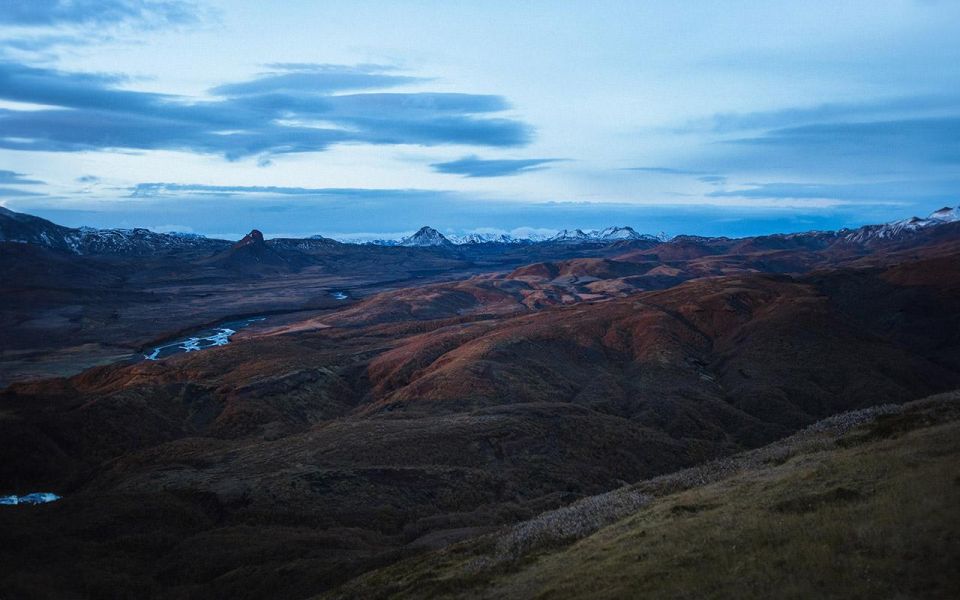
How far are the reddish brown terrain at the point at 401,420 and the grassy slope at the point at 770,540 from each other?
9.03m

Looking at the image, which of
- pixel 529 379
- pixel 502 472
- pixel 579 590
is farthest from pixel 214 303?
pixel 579 590

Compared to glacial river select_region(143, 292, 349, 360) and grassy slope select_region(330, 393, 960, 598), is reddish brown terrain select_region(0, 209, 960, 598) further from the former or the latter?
glacial river select_region(143, 292, 349, 360)

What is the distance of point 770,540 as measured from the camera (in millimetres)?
17000

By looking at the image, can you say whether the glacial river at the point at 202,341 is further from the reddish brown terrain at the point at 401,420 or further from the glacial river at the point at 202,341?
the reddish brown terrain at the point at 401,420

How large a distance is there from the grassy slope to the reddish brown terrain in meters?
9.03

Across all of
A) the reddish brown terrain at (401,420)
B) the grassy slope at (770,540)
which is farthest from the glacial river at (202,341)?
the grassy slope at (770,540)

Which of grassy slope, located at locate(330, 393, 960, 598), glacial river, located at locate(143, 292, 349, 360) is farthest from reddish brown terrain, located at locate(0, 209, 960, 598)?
glacial river, located at locate(143, 292, 349, 360)

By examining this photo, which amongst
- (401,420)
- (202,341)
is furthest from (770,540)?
(202,341)

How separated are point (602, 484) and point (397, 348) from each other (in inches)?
2008

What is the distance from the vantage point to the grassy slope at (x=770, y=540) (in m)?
14.5

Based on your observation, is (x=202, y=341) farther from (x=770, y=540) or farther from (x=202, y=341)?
(x=770, y=540)

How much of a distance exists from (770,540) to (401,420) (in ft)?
142

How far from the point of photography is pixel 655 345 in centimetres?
8331

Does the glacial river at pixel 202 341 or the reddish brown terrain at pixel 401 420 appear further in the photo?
the glacial river at pixel 202 341
